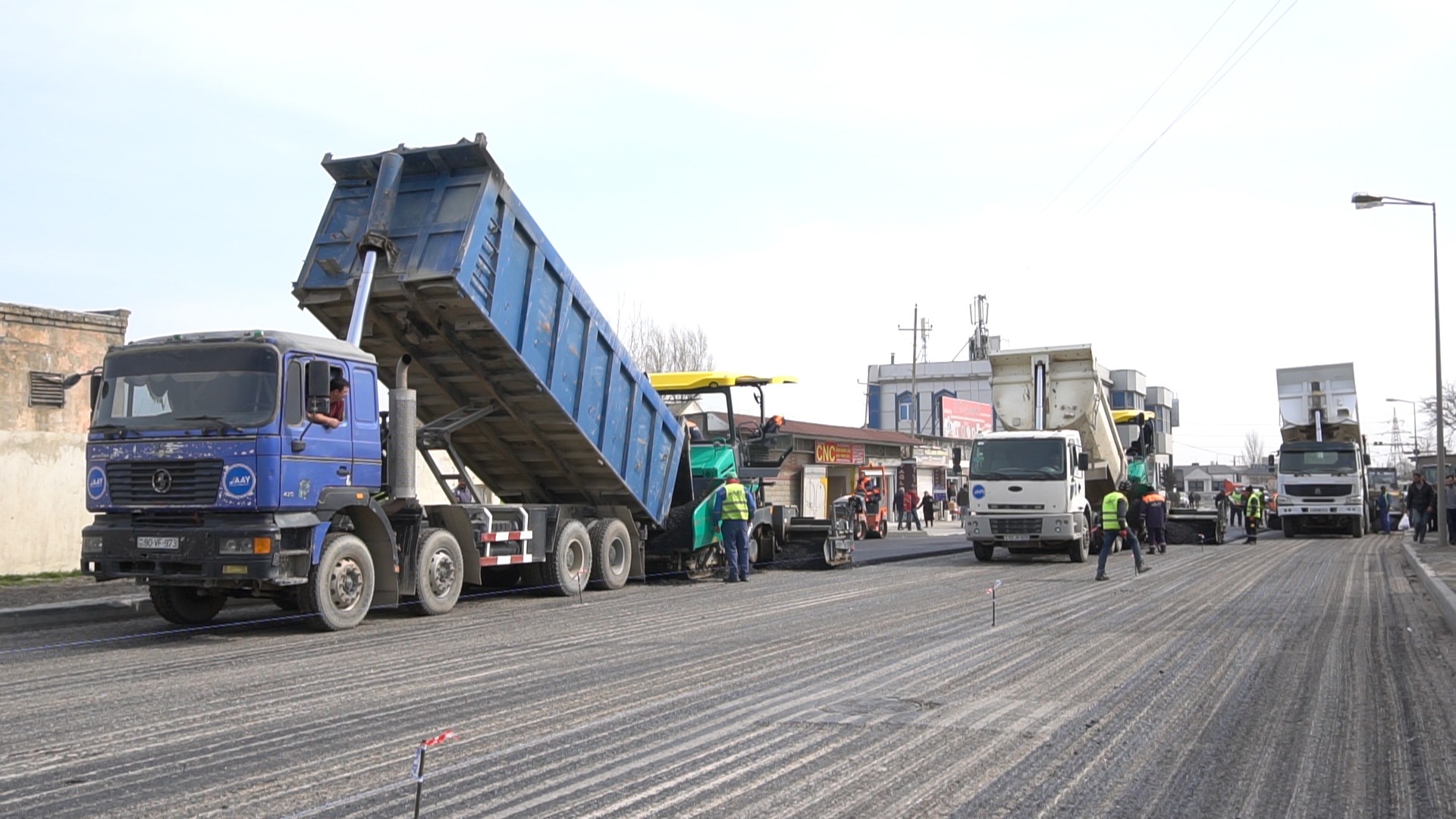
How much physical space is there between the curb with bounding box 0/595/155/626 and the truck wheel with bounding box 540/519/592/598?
14.6 ft

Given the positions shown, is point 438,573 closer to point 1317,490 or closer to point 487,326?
point 487,326

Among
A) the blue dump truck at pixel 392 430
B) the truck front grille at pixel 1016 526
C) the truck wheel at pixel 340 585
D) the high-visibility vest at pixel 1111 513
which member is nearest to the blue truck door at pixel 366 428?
the blue dump truck at pixel 392 430

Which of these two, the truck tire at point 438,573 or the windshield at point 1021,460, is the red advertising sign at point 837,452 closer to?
the windshield at point 1021,460

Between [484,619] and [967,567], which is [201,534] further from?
[967,567]

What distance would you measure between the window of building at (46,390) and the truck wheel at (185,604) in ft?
25.4

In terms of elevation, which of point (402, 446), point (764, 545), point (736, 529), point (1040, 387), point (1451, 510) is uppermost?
point (1040, 387)

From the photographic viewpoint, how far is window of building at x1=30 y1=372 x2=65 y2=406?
57.7 feet

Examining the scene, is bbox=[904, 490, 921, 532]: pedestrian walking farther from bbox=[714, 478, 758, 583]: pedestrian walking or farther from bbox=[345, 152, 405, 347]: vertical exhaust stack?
bbox=[345, 152, 405, 347]: vertical exhaust stack

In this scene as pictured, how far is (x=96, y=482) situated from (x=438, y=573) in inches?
131

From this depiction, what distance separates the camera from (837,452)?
38688 mm

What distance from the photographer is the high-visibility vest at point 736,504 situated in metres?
16.6

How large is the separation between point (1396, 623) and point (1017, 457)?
9359 mm

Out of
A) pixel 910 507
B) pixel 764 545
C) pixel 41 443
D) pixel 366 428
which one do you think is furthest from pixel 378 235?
pixel 910 507

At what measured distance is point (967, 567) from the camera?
64.4 feet
